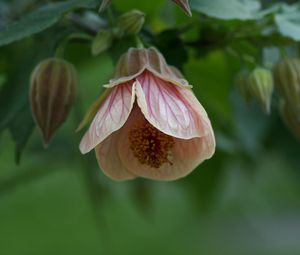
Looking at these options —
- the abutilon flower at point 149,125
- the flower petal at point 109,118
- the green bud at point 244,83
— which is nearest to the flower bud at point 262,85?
the green bud at point 244,83

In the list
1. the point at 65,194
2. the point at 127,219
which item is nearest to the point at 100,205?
the point at 65,194

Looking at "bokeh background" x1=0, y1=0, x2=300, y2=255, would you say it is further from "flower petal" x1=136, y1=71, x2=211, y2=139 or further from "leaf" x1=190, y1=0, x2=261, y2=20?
"flower petal" x1=136, y1=71, x2=211, y2=139

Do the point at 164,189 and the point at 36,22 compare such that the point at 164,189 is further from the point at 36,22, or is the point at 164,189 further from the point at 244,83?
the point at 36,22

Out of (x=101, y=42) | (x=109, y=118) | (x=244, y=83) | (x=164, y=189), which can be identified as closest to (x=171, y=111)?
(x=109, y=118)

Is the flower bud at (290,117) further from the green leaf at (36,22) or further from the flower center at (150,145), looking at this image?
the green leaf at (36,22)

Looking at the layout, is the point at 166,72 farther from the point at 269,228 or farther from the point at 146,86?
the point at 269,228

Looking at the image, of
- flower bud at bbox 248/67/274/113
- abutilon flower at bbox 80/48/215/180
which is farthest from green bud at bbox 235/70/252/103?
abutilon flower at bbox 80/48/215/180
